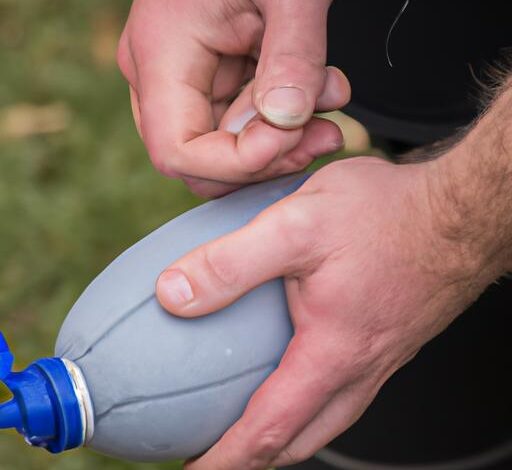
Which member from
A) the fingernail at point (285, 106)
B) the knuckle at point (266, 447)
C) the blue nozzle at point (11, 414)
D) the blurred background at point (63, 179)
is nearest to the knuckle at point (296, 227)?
the fingernail at point (285, 106)

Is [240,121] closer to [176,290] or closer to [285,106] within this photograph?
[285,106]

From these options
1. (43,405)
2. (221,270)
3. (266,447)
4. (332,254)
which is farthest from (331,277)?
(43,405)

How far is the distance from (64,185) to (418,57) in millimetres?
1273

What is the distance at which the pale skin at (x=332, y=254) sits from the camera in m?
1.36

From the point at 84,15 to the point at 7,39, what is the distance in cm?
23

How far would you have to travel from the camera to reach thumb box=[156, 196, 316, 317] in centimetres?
134

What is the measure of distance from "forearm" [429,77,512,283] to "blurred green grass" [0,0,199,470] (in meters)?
0.98

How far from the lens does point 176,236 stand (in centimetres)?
144

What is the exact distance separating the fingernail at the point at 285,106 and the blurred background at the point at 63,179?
0.97 metres

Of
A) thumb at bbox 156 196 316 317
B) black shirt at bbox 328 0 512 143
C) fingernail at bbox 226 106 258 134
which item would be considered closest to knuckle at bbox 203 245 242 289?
thumb at bbox 156 196 316 317

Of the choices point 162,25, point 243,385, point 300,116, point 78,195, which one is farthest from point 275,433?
point 78,195

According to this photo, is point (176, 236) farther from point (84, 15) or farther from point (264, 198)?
point (84, 15)

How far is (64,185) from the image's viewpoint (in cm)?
281

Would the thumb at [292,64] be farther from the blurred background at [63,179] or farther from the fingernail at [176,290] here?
the blurred background at [63,179]
